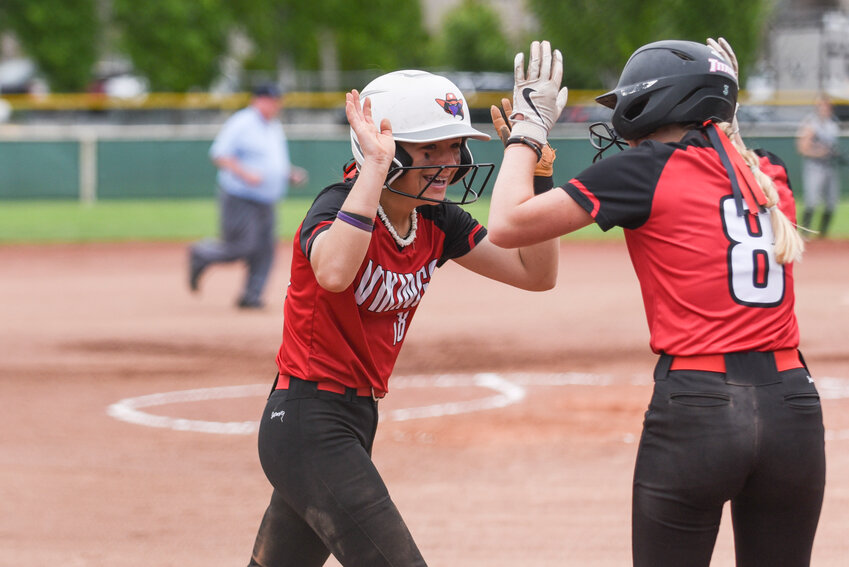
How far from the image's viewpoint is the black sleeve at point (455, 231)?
3.92 meters

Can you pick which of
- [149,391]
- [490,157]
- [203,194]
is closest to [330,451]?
[149,391]

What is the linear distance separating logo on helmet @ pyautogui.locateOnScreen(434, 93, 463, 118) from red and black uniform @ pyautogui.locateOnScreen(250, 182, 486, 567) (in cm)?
38

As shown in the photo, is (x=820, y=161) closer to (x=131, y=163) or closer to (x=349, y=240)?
(x=131, y=163)

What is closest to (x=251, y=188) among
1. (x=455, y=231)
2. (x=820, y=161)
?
(x=455, y=231)

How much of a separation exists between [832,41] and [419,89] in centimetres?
2708

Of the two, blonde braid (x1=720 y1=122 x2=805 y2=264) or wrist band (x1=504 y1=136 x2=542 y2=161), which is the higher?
wrist band (x1=504 y1=136 x2=542 y2=161)

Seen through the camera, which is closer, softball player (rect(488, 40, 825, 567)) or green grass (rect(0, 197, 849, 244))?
softball player (rect(488, 40, 825, 567))

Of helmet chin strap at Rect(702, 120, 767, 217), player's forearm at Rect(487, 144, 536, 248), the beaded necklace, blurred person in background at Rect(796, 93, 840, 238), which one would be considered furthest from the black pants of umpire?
blurred person in background at Rect(796, 93, 840, 238)

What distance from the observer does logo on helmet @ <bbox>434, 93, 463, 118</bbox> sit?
366 centimetres

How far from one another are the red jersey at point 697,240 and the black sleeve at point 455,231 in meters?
0.85

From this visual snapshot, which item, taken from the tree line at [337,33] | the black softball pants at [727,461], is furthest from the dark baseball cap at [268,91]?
the tree line at [337,33]

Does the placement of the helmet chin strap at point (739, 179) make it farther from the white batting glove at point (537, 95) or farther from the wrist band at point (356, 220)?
the wrist band at point (356, 220)

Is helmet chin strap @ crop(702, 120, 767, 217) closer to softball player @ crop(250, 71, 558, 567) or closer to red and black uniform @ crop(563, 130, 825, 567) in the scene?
red and black uniform @ crop(563, 130, 825, 567)

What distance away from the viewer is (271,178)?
11.9 metres
